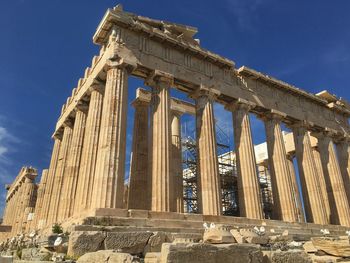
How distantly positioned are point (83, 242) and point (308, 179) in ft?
74.6

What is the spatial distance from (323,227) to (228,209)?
411 inches

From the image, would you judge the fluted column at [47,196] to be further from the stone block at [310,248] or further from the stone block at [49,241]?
the stone block at [310,248]

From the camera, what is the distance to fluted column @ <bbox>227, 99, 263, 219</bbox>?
74.6 feet

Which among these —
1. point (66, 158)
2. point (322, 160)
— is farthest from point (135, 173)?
point (322, 160)

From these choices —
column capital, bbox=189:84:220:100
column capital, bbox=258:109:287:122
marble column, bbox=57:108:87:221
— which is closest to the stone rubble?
marble column, bbox=57:108:87:221

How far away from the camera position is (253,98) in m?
27.3

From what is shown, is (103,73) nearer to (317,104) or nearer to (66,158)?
(66,158)

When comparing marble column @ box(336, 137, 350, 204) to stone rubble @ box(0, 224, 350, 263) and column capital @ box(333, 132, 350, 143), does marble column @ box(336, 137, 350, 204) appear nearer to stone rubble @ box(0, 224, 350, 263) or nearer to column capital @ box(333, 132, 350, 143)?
column capital @ box(333, 132, 350, 143)

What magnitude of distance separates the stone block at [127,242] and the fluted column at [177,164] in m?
7.24

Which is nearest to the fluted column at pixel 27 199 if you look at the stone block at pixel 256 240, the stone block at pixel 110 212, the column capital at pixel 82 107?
the column capital at pixel 82 107

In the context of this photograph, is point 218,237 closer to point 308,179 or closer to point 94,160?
point 94,160

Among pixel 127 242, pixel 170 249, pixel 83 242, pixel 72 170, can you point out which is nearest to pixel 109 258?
pixel 170 249

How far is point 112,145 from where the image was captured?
18031 millimetres

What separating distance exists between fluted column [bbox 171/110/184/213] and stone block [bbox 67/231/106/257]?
27.2ft
